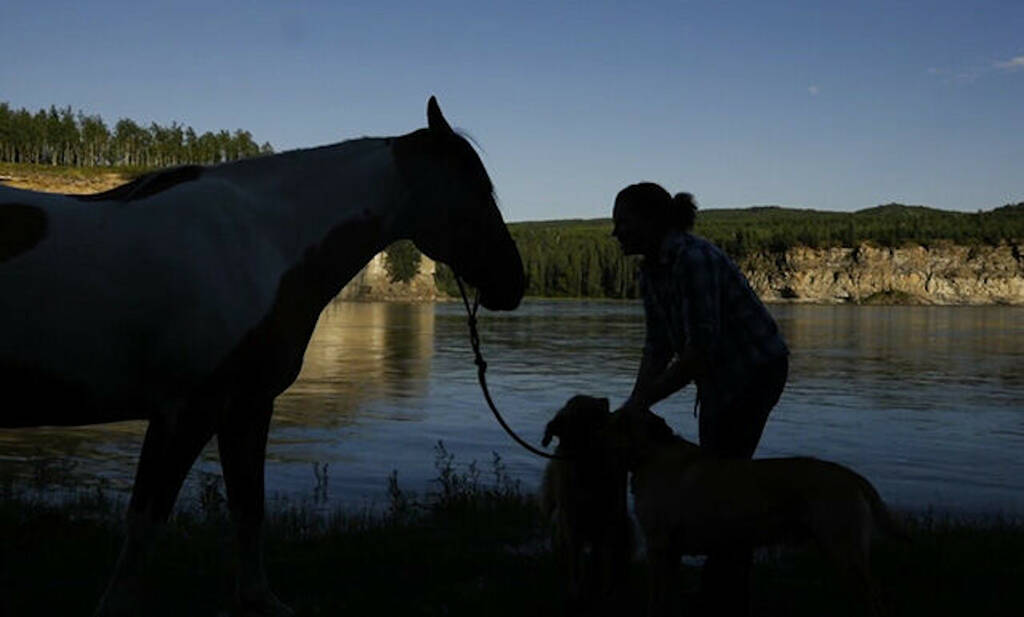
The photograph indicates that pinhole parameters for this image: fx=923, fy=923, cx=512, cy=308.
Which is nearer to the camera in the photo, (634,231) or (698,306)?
(698,306)

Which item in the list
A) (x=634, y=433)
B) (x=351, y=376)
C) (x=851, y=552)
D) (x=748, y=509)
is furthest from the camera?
(x=351, y=376)

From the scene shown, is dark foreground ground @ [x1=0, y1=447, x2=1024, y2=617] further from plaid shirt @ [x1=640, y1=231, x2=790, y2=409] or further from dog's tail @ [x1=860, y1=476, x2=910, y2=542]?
plaid shirt @ [x1=640, y1=231, x2=790, y2=409]

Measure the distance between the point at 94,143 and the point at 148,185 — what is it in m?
177

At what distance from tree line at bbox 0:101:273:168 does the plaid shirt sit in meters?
160

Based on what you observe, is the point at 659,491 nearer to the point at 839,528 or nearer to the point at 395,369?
the point at 839,528

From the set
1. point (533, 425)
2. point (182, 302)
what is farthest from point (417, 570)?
point (533, 425)

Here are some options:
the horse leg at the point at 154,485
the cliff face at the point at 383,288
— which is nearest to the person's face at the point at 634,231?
the horse leg at the point at 154,485

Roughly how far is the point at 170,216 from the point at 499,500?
23.4ft

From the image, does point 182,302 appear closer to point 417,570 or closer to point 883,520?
point 417,570

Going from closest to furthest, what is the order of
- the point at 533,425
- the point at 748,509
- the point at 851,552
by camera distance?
the point at 851,552 < the point at 748,509 < the point at 533,425

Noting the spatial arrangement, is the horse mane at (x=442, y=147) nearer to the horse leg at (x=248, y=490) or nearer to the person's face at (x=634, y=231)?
the person's face at (x=634, y=231)

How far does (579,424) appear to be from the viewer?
547 cm

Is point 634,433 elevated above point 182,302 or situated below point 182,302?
below

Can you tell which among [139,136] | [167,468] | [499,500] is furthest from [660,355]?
[139,136]
